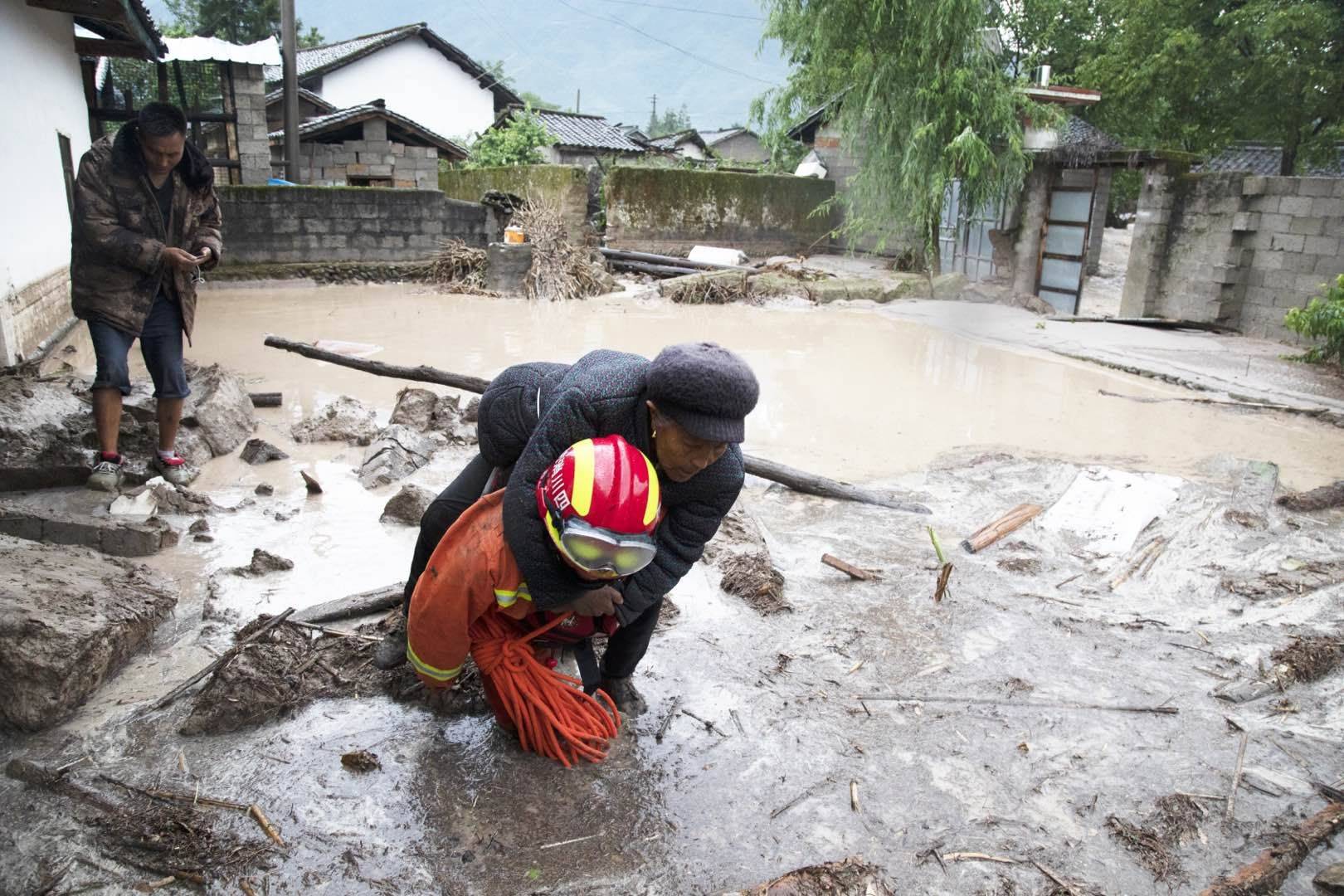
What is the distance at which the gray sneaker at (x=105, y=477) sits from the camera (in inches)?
166

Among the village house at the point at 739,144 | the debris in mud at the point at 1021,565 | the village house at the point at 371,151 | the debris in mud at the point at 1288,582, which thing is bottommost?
the debris in mud at the point at 1021,565

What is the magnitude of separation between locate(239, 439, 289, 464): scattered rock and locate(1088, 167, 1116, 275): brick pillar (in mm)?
12716

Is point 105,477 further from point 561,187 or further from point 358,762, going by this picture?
point 561,187

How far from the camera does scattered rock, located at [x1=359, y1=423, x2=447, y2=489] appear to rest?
187 inches

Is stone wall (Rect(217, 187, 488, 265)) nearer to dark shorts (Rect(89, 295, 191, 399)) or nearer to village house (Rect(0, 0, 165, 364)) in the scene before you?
village house (Rect(0, 0, 165, 364))

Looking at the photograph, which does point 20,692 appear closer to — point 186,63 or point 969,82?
point 969,82

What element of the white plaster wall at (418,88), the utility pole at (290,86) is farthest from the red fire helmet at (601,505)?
the white plaster wall at (418,88)

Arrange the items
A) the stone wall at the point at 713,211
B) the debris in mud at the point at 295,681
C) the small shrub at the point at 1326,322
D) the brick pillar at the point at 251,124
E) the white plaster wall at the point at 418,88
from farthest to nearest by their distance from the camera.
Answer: the white plaster wall at the point at 418,88 < the stone wall at the point at 713,211 < the brick pillar at the point at 251,124 < the small shrub at the point at 1326,322 < the debris in mud at the point at 295,681

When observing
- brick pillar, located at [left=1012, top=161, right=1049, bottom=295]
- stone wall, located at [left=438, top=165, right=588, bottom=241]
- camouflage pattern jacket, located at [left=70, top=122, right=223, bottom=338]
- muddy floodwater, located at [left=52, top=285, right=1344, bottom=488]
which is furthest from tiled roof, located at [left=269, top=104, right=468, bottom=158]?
camouflage pattern jacket, located at [left=70, top=122, right=223, bottom=338]

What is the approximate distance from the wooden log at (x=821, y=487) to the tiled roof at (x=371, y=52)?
88.3 ft

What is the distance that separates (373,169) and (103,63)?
6085 mm

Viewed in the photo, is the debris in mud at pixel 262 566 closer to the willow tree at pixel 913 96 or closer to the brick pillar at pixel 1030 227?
the willow tree at pixel 913 96

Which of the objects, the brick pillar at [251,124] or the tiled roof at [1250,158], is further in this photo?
the tiled roof at [1250,158]

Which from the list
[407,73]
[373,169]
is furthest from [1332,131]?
[407,73]
